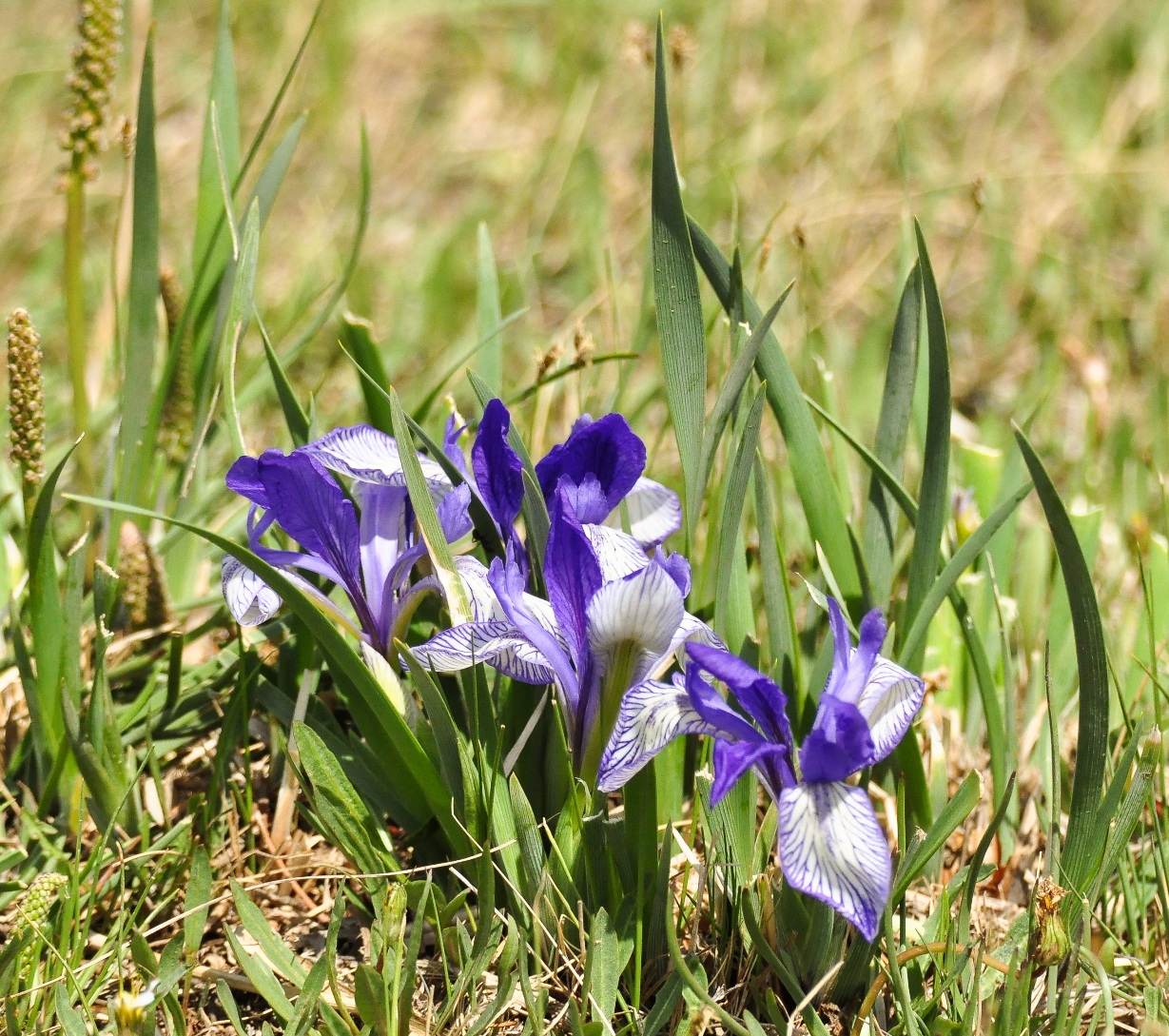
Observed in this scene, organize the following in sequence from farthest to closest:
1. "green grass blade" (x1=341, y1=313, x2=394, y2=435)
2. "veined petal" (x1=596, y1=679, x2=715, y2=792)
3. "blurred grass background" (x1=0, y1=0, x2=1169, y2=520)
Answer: "blurred grass background" (x1=0, y1=0, x2=1169, y2=520) → "green grass blade" (x1=341, y1=313, x2=394, y2=435) → "veined petal" (x1=596, y1=679, x2=715, y2=792)

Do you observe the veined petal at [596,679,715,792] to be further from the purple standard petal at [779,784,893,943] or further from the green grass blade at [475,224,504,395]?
the green grass blade at [475,224,504,395]

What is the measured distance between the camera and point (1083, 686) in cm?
117

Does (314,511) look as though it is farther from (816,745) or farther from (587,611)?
(816,745)

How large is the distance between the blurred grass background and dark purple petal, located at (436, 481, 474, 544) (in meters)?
1.19

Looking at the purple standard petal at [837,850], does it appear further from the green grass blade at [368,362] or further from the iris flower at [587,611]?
the green grass blade at [368,362]

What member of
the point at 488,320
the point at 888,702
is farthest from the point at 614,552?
the point at 488,320

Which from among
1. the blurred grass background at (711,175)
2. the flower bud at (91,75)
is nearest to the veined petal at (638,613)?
the flower bud at (91,75)

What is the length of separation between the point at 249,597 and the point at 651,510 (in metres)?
0.47

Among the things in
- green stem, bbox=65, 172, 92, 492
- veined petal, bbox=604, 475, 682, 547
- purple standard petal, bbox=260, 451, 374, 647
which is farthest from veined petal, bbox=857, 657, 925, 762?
green stem, bbox=65, 172, 92, 492

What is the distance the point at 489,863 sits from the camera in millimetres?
1176

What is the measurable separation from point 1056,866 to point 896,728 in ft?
1.03

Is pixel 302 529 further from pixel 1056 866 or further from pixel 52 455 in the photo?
pixel 52 455

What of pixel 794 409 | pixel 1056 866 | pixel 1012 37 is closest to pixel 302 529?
pixel 794 409

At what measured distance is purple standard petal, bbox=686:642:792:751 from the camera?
3.35 ft
